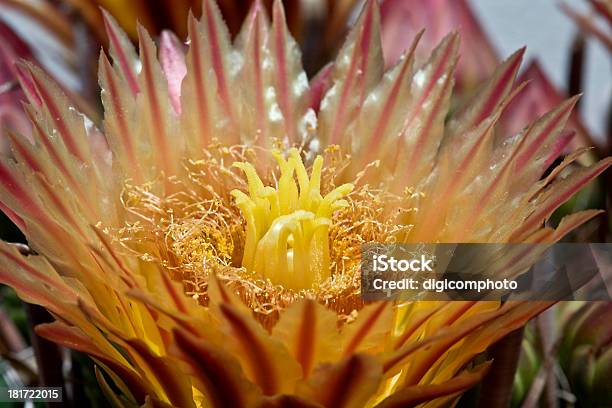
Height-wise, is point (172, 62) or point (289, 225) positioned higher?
point (172, 62)

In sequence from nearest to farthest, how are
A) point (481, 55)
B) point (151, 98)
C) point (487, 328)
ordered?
point (487, 328), point (151, 98), point (481, 55)

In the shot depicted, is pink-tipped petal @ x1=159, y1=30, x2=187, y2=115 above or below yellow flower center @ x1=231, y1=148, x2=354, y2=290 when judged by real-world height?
above

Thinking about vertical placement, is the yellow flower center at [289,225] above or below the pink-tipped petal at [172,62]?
below

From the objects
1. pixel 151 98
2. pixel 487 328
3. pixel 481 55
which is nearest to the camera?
pixel 487 328

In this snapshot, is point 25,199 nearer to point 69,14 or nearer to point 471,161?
point 471,161

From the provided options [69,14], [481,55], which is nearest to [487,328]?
[481,55]

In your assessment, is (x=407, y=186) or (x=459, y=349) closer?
(x=459, y=349)

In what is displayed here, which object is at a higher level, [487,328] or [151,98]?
[151,98]

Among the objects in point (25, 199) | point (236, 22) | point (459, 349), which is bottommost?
point (459, 349)
